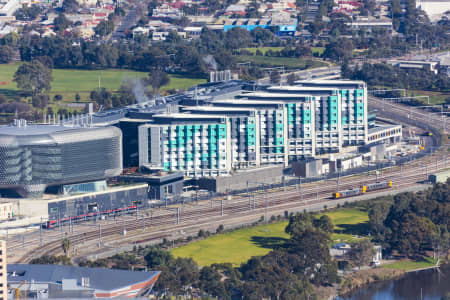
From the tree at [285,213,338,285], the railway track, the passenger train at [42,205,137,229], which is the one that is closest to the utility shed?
the railway track

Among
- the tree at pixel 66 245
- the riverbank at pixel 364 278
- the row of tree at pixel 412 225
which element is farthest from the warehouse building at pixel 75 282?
the row of tree at pixel 412 225

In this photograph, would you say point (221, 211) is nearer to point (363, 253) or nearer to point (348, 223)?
point (348, 223)

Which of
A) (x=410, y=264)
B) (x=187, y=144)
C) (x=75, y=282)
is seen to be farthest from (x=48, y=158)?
(x=75, y=282)

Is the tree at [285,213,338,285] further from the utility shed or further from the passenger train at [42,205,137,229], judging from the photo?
the utility shed

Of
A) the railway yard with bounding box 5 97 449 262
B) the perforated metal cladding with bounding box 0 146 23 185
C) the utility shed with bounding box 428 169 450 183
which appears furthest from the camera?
the utility shed with bounding box 428 169 450 183

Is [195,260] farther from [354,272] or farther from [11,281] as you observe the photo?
[11,281]

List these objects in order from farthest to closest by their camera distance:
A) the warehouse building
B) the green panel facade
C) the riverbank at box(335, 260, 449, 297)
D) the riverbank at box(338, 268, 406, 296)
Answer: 1. the green panel facade
2. the riverbank at box(335, 260, 449, 297)
3. the riverbank at box(338, 268, 406, 296)
4. the warehouse building
